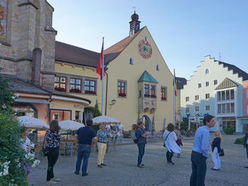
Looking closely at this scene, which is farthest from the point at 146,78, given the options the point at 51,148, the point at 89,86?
the point at 51,148

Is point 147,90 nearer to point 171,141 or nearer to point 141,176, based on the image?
point 171,141

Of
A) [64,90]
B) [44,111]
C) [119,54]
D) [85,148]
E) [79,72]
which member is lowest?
[85,148]

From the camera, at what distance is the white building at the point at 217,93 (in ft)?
151

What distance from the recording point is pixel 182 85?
61594mm

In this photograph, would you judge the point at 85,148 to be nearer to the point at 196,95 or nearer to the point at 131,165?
the point at 131,165

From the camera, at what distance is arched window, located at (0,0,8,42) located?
62.0 ft

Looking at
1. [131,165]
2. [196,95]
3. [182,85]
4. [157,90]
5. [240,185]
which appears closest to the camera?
[240,185]

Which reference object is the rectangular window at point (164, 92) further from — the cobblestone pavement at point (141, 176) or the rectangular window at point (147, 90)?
the cobblestone pavement at point (141, 176)

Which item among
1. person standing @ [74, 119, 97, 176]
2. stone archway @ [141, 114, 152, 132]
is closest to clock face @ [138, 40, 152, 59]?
stone archway @ [141, 114, 152, 132]

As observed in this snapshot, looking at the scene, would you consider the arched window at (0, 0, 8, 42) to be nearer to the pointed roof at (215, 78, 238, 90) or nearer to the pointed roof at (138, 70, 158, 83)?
the pointed roof at (138, 70, 158, 83)

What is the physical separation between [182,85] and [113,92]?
114 feet

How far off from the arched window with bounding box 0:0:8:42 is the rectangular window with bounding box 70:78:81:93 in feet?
28.8

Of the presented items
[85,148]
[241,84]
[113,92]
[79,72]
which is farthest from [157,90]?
[85,148]

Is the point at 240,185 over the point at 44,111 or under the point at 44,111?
under
